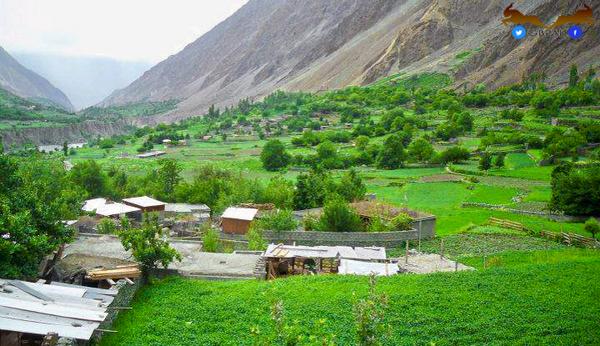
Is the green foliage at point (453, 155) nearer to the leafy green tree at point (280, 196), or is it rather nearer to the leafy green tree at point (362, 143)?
the leafy green tree at point (362, 143)

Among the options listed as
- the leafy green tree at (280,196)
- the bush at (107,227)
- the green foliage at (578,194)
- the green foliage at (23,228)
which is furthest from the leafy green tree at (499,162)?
the green foliage at (23,228)

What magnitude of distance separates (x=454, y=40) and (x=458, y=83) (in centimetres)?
2975

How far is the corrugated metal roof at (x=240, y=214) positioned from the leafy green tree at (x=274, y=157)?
123ft

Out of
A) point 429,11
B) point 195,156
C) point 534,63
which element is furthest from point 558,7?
point 195,156

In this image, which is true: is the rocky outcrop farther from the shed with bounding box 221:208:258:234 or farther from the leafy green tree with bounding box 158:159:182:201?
the shed with bounding box 221:208:258:234


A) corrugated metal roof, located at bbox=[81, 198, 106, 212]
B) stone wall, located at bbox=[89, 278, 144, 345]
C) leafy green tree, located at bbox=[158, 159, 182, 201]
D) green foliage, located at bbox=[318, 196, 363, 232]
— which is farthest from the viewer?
leafy green tree, located at bbox=[158, 159, 182, 201]

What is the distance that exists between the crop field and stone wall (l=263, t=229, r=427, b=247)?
→ 26.3 ft

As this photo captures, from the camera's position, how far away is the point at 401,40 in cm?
15675

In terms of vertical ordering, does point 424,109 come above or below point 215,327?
above

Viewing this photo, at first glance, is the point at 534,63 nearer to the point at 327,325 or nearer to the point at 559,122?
the point at 559,122

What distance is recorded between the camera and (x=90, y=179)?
55469mm

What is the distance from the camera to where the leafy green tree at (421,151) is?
72581 millimetres

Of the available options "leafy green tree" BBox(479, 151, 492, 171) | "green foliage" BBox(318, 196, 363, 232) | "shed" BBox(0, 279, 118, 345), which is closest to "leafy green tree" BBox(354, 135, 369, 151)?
"leafy green tree" BBox(479, 151, 492, 171)

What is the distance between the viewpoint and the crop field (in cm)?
2159
